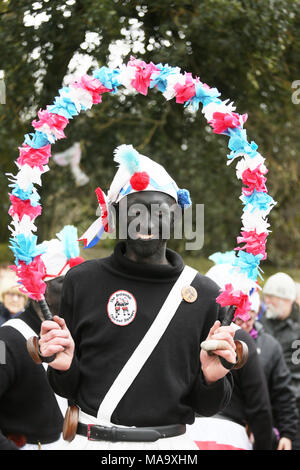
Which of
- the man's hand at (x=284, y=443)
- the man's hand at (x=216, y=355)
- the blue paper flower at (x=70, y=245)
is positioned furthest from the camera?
the man's hand at (x=284, y=443)

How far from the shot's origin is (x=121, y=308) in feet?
9.21

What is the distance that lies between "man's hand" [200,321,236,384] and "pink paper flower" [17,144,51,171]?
955mm

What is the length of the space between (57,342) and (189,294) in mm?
576

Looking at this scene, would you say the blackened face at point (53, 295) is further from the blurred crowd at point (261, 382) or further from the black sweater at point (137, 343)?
the black sweater at point (137, 343)

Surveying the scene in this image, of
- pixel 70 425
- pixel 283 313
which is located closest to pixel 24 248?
pixel 70 425

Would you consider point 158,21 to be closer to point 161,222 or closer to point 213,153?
point 213,153

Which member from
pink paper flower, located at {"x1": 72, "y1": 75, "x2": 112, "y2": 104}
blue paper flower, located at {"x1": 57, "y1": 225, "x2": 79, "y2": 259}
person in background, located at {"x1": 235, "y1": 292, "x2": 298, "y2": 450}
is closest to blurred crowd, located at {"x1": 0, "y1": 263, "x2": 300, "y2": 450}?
person in background, located at {"x1": 235, "y1": 292, "x2": 298, "y2": 450}

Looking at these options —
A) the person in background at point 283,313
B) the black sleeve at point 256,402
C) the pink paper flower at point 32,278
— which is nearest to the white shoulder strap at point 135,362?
the pink paper flower at point 32,278

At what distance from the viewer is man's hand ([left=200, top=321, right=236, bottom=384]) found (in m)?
2.59

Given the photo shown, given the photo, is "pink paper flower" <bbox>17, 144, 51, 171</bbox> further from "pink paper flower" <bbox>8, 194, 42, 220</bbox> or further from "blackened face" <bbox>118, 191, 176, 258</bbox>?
"blackened face" <bbox>118, 191, 176, 258</bbox>

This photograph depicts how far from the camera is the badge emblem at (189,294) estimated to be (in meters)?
2.85

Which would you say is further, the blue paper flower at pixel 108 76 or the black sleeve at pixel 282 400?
the black sleeve at pixel 282 400

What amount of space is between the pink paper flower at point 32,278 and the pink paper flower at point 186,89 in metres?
0.91

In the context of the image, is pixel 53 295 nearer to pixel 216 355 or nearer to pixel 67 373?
pixel 67 373
